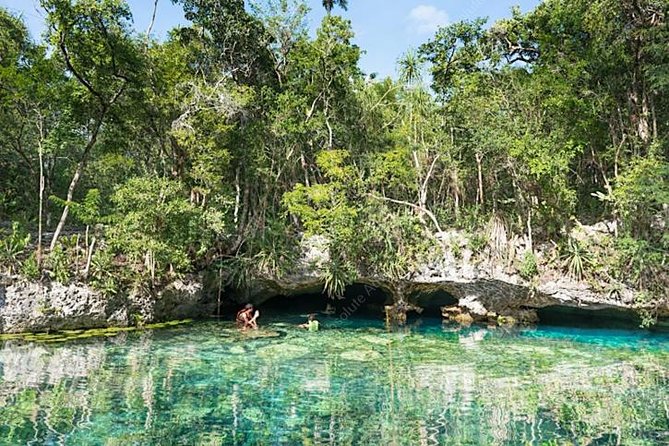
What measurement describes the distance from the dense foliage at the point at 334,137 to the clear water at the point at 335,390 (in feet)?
9.68

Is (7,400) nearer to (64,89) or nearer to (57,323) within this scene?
(57,323)

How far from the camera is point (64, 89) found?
1480 centimetres

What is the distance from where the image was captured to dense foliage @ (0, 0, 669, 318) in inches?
543

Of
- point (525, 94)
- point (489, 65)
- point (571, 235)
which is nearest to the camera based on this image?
point (571, 235)

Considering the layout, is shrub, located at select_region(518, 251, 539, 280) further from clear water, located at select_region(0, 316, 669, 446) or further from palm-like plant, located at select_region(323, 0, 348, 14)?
palm-like plant, located at select_region(323, 0, 348, 14)

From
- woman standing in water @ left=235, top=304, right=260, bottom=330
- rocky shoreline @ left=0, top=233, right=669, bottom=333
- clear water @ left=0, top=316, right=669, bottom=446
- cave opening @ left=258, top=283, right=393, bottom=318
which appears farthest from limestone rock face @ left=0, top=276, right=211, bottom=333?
cave opening @ left=258, top=283, right=393, bottom=318

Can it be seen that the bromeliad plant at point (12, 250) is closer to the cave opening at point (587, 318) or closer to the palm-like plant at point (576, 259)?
the palm-like plant at point (576, 259)

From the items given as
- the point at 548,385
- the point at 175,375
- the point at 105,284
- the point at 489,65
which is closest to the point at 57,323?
the point at 105,284

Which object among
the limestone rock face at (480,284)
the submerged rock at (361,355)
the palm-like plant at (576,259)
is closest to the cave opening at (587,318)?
the limestone rock face at (480,284)

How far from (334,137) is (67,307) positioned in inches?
412

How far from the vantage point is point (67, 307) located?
535 inches

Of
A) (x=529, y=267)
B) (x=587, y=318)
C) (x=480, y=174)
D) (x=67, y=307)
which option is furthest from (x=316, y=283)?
(x=587, y=318)

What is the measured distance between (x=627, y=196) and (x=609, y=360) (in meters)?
4.51

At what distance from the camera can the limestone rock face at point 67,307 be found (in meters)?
13.1
